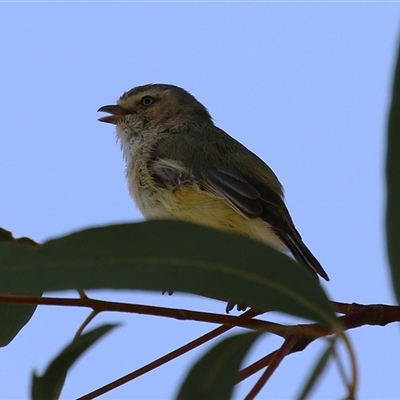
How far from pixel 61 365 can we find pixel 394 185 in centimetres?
109

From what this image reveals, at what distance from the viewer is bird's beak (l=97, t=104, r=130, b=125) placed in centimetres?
646

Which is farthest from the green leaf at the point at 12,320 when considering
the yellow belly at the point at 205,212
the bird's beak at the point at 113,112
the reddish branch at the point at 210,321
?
the bird's beak at the point at 113,112

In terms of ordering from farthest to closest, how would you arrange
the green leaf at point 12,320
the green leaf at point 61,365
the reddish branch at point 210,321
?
the green leaf at point 12,320 < the green leaf at point 61,365 < the reddish branch at point 210,321

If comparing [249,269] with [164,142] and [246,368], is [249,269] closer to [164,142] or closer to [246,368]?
[246,368]

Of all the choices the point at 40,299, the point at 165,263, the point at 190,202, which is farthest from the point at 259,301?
the point at 190,202

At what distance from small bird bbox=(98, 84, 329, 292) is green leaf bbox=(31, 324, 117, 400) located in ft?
5.70

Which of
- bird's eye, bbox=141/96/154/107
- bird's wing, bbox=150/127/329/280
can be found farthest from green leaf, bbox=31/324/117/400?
bird's eye, bbox=141/96/154/107

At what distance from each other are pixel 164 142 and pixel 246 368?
3.68 m

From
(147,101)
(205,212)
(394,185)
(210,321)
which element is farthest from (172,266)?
(147,101)

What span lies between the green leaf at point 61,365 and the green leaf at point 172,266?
526 mm

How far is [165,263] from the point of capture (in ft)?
5.80

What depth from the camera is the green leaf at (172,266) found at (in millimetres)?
1751

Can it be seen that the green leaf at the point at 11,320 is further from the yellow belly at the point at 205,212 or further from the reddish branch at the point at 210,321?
the yellow belly at the point at 205,212

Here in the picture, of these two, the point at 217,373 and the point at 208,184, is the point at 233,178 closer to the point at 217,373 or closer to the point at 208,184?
the point at 208,184
